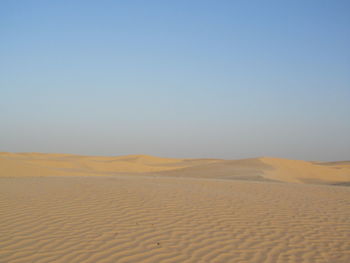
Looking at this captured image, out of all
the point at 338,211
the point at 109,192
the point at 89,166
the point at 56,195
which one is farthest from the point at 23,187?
the point at 89,166

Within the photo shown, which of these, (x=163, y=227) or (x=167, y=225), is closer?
(x=163, y=227)

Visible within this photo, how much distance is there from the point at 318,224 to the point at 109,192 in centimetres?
604

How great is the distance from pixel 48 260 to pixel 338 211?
8.24 metres

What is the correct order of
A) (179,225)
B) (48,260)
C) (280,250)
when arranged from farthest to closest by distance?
(179,225) < (280,250) < (48,260)

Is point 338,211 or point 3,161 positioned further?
point 3,161

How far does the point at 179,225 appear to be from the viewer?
6.98 metres

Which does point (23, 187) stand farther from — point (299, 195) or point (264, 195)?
point (299, 195)

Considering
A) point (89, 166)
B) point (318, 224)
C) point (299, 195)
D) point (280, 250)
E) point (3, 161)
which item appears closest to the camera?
point (280, 250)

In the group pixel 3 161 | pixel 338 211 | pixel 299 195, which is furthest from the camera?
pixel 3 161

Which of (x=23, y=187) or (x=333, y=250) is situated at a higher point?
(x=23, y=187)

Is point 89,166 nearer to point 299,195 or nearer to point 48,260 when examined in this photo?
point 299,195

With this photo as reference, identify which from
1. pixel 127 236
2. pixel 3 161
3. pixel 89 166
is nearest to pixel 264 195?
pixel 127 236

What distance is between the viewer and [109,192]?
10023mm

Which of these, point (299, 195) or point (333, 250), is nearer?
point (333, 250)
